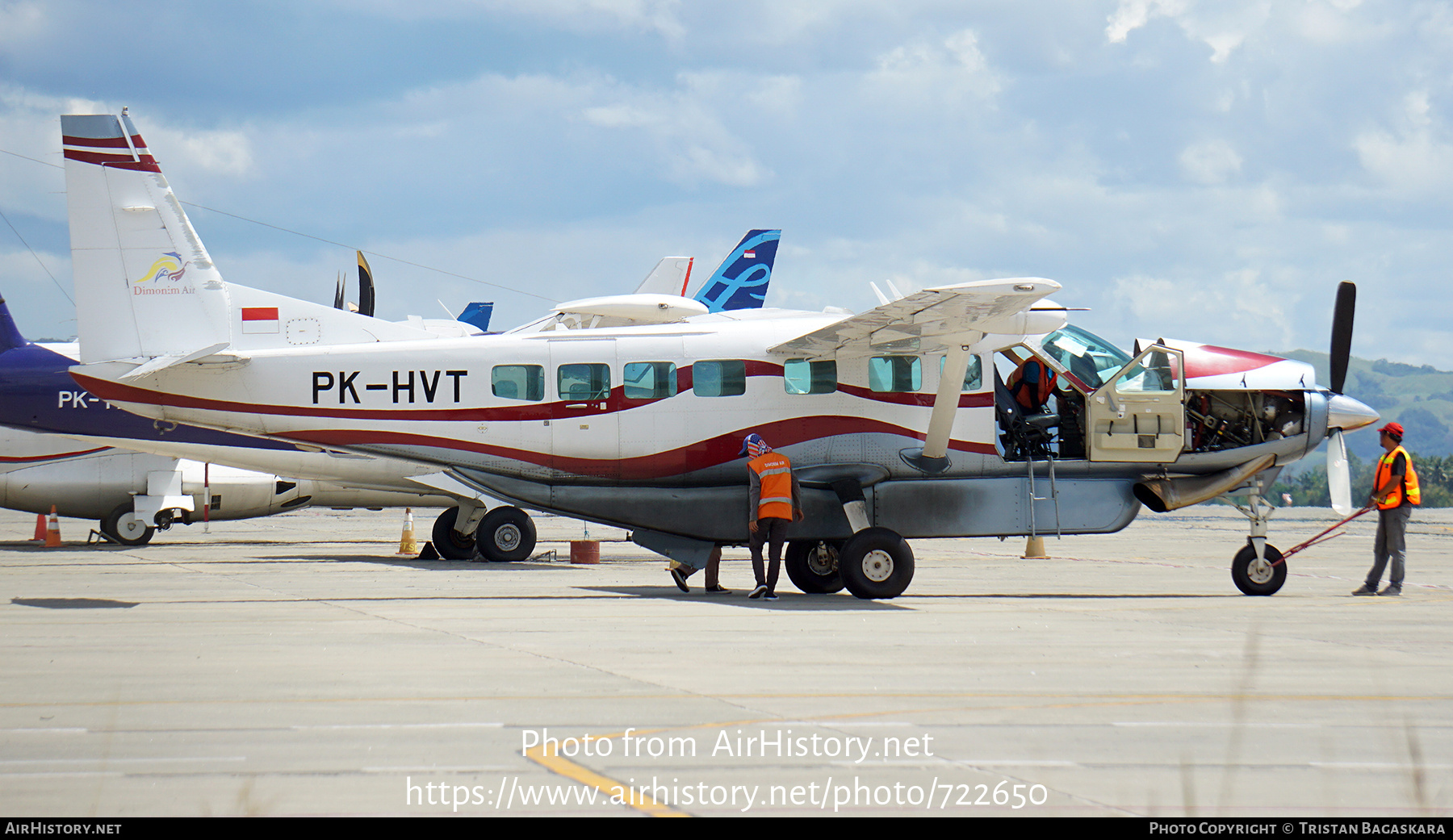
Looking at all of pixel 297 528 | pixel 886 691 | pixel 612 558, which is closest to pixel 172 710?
pixel 886 691

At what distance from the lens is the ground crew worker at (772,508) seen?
12719 millimetres

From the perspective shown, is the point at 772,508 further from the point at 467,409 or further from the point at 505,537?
the point at 505,537

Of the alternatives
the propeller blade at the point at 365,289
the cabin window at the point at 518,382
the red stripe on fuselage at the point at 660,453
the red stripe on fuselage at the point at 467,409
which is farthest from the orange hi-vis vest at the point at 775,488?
the propeller blade at the point at 365,289

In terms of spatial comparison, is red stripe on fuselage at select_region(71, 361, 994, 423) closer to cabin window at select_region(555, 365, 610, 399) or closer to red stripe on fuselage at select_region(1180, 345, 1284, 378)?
cabin window at select_region(555, 365, 610, 399)

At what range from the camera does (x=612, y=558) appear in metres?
22.1

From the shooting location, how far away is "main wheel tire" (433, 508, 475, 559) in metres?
20.6

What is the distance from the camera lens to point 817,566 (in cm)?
1445

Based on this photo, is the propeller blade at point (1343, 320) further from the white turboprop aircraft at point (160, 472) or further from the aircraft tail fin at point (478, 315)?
the aircraft tail fin at point (478, 315)

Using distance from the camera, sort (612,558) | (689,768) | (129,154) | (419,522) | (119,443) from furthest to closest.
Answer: (419,522) < (612,558) < (119,443) < (129,154) < (689,768)

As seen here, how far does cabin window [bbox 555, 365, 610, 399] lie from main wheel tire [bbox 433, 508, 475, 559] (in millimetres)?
7599

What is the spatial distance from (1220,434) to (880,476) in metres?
4.27

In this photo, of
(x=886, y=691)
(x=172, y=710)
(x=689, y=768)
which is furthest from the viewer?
(x=886, y=691)
